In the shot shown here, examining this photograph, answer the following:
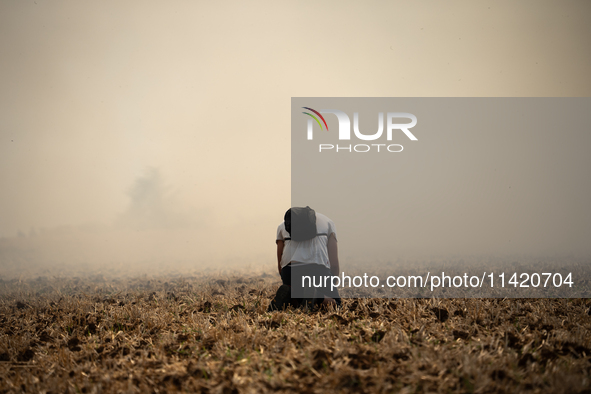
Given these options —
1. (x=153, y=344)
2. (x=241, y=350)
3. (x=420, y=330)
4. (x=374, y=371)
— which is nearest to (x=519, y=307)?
(x=420, y=330)

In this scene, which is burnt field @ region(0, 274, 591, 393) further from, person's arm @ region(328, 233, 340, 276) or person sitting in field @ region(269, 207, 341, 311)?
person's arm @ region(328, 233, 340, 276)

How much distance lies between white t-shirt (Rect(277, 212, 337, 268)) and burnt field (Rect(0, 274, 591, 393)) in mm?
723

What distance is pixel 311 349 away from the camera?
9.57 ft

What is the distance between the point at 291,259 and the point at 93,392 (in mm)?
2796

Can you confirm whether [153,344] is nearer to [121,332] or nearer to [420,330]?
[121,332]

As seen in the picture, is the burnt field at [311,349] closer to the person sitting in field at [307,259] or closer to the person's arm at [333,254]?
the person sitting in field at [307,259]

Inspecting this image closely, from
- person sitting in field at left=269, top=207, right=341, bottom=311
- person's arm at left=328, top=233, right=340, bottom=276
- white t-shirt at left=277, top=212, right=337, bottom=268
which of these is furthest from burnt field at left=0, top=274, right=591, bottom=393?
white t-shirt at left=277, top=212, right=337, bottom=268

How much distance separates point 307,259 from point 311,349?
1.99m

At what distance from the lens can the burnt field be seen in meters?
2.41

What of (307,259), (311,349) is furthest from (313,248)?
(311,349)

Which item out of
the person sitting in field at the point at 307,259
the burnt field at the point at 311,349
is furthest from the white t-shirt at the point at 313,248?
the burnt field at the point at 311,349

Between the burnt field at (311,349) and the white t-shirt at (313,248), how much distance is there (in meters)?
0.72

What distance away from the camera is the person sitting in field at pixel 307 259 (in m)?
4.80

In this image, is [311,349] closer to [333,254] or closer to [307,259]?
[307,259]
